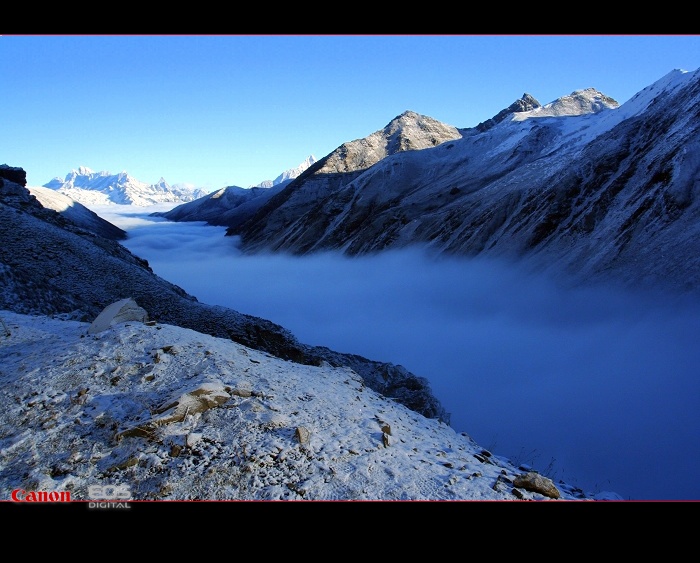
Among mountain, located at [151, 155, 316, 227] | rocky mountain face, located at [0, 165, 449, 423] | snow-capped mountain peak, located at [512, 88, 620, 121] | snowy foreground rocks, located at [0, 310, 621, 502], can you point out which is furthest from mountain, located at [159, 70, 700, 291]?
mountain, located at [151, 155, 316, 227]

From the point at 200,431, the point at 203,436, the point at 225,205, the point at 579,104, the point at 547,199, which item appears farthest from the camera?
the point at 225,205

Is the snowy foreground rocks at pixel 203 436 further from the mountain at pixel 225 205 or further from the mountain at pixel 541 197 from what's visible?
the mountain at pixel 225 205

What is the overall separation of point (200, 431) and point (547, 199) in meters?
35.7

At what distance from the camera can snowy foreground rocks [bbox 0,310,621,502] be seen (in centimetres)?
515

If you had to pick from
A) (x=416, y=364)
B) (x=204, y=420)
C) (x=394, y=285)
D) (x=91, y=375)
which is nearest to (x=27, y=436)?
(x=91, y=375)

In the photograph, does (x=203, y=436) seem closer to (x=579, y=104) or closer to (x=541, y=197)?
(x=541, y=197)

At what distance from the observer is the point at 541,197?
3697cm

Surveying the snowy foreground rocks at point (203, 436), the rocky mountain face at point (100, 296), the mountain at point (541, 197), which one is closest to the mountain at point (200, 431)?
the snowy foreground rocks at point (203, 436)

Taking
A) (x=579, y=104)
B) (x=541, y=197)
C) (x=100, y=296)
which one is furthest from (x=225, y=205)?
(x=100, y=296)

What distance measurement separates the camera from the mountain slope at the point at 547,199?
2466 cm

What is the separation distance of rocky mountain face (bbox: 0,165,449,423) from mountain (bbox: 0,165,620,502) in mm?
3802
